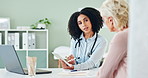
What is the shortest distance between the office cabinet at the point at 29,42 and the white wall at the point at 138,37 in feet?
17.0

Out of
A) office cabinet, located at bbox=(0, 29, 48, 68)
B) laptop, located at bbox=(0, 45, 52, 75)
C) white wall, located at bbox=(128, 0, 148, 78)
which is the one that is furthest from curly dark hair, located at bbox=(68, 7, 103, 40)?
office cabinet, located at bbox=(0, 29, 48, 68)

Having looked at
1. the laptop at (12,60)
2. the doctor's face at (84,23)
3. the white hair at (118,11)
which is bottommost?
the laptop at (12,60)

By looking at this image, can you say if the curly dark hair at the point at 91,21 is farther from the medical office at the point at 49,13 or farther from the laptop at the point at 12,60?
the medical office at the point at 49,13

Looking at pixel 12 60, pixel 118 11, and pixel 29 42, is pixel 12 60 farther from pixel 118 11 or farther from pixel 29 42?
pixel 29 42

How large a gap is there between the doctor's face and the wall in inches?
113

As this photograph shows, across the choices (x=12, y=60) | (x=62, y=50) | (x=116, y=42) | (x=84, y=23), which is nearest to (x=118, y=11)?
(x=116, y=42)

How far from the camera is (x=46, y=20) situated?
5660 millimetres

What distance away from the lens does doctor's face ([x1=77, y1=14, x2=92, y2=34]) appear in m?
2.78

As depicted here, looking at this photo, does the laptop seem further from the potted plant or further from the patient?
the potted plant

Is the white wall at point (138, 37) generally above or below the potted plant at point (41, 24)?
above

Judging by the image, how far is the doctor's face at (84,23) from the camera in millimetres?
2783

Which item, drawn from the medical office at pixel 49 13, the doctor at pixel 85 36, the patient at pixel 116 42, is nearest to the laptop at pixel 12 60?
the doctor at pixel 85 36

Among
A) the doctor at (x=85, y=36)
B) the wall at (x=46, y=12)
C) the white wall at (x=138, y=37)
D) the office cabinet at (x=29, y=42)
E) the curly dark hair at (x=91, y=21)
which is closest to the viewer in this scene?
the white wall at (x=138, y=37)

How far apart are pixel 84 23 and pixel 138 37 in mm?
2463
